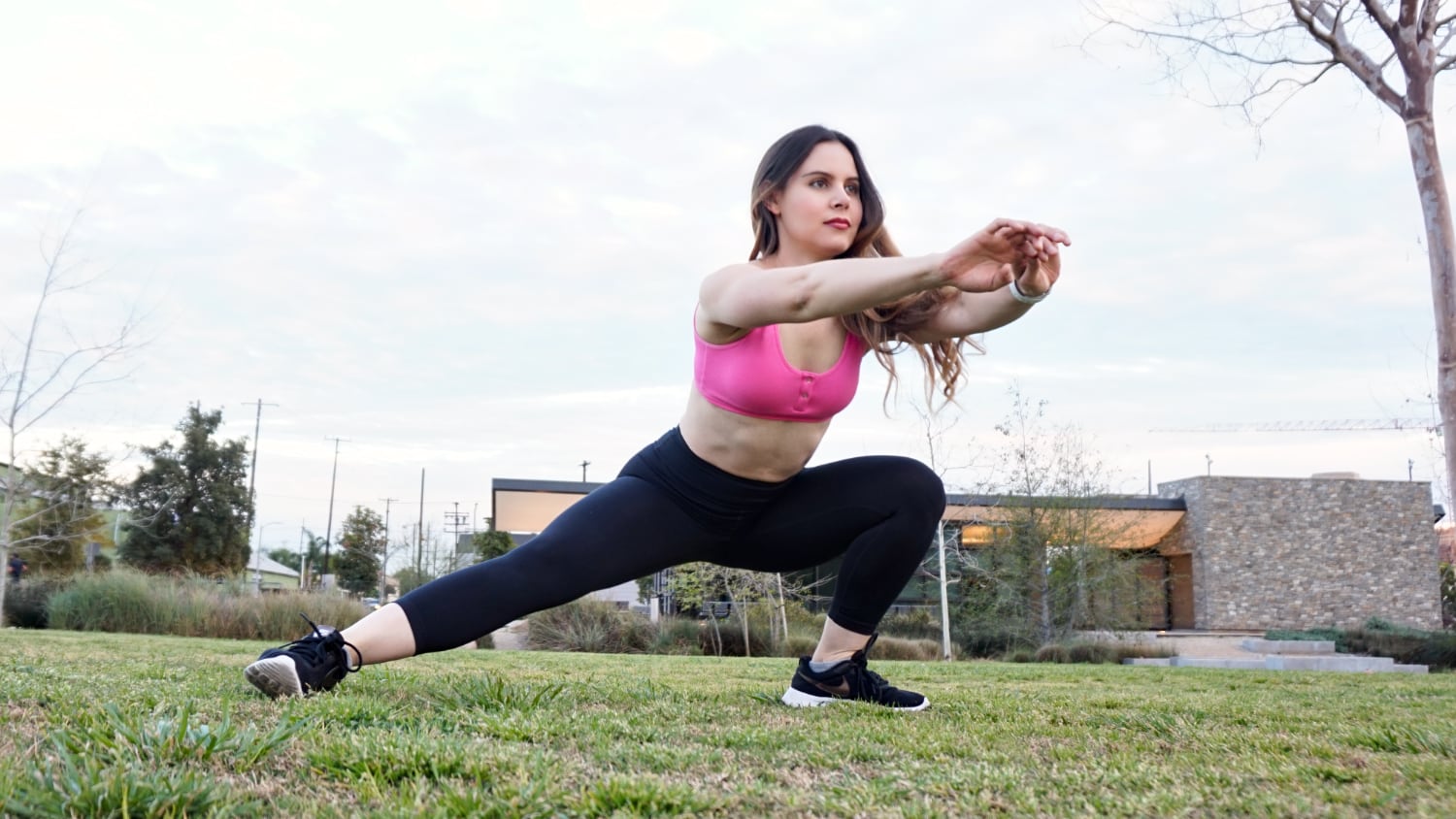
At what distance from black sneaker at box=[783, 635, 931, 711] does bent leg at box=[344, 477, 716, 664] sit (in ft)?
1.61

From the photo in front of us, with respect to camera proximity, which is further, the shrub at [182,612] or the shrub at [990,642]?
the shrub at [990,642]

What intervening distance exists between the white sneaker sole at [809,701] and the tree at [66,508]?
737 inches

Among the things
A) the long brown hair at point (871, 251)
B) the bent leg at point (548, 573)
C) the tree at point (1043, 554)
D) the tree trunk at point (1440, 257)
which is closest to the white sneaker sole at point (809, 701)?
the bent leg at point (548, 573)

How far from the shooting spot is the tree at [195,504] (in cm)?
3322

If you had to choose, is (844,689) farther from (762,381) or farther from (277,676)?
(277,676)

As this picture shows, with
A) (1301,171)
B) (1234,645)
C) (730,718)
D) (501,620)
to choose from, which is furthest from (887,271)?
(1234,645)

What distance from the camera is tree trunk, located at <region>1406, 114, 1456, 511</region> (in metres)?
6.50

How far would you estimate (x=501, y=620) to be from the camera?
2705mm

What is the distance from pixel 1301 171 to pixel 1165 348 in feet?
66.1

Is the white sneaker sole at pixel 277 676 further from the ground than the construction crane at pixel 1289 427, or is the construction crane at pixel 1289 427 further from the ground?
the construction crane at pixel 1289 427

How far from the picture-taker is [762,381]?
2.69m

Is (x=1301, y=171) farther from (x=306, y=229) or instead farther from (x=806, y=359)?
(x=306, y=229)

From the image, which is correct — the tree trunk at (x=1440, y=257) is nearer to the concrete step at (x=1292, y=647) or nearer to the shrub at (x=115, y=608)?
the concrete step at (x=1292, y=647)

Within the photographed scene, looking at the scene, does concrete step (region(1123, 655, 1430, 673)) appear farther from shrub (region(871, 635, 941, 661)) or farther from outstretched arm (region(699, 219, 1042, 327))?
outstretched arm (region(699, 219, 1042, 327))
